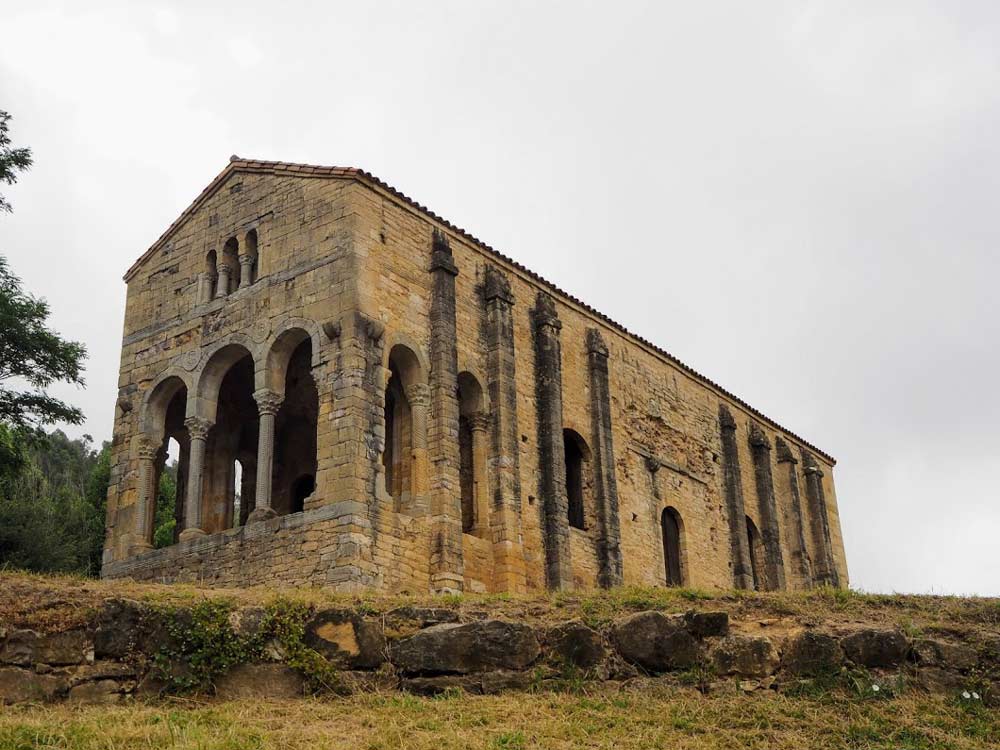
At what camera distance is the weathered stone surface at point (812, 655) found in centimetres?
1316

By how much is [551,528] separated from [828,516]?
1752cm

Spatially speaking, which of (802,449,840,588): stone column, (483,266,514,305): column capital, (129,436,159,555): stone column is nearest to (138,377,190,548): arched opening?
(129,436,159,555): stone column

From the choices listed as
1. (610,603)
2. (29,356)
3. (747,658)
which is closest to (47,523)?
(29,356)

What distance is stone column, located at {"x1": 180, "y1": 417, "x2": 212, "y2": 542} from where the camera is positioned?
69.7 ft

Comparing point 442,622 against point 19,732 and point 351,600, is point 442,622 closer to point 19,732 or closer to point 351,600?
point 351,600

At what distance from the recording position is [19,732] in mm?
10789

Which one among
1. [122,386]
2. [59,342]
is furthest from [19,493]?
[122,386]

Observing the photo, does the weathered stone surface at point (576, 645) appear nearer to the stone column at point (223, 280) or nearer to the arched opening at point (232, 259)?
the stone column at point (223, 280)

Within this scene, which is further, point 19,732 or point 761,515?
point 761,515

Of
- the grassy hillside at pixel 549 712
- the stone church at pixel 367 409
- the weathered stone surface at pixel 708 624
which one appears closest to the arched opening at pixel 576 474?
the stone church at pixel 367 409

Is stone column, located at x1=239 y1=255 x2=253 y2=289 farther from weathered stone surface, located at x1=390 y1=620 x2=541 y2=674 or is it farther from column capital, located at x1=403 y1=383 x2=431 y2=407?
weathered stone surface, located at x1=390 y1=620 x2=541 y2=674

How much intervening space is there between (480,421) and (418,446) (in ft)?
6.56

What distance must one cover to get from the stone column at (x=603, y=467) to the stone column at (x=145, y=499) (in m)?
9.22

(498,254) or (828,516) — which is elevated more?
(498,254)
